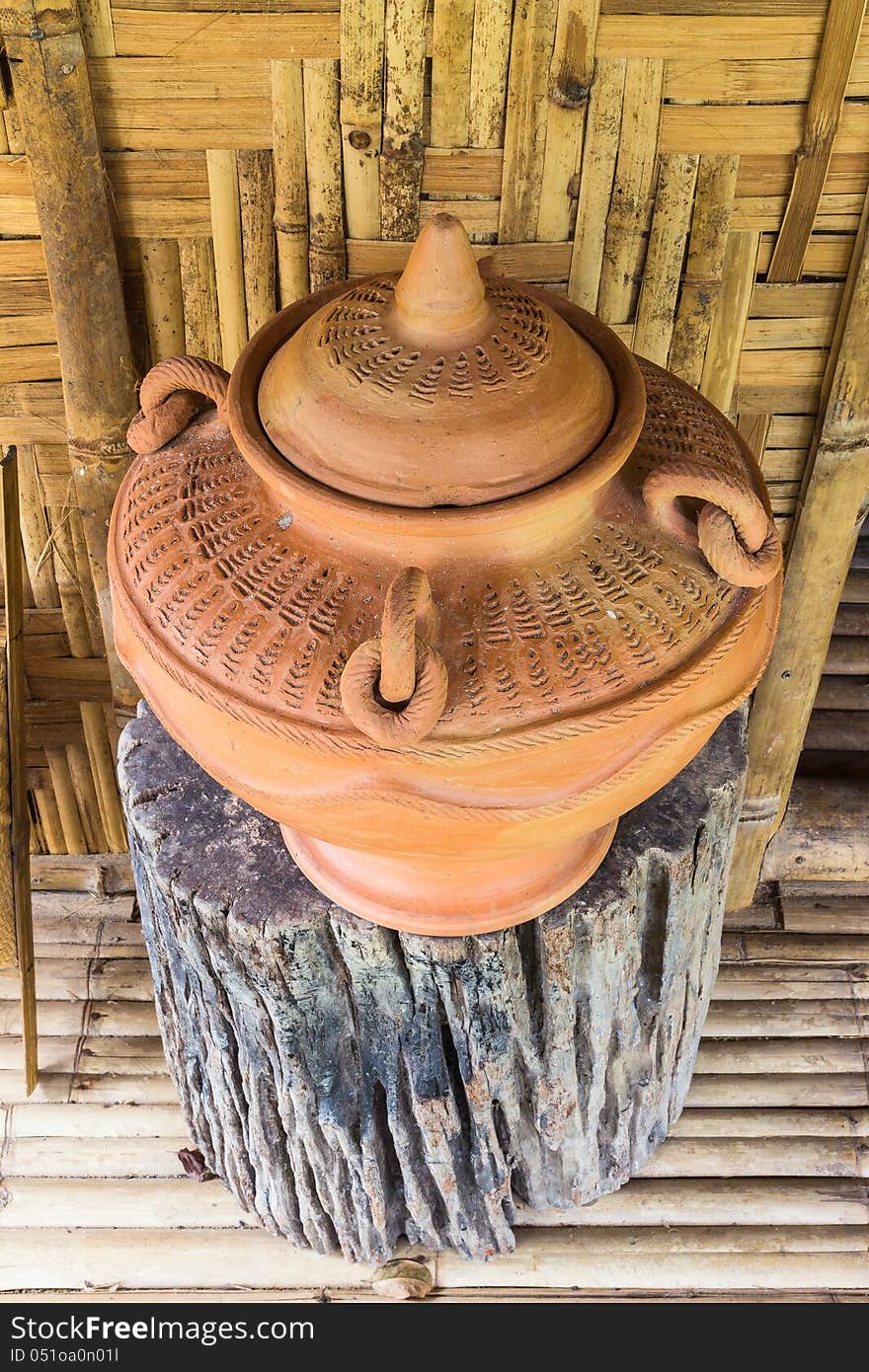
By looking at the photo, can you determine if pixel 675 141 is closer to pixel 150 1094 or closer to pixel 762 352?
pixel 762 352

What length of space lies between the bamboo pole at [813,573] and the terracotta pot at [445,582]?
2.10 feet

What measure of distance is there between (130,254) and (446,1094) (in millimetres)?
1341

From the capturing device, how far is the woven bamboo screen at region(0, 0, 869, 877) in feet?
6.02

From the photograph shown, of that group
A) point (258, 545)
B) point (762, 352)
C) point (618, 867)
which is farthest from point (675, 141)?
point (618, 867)

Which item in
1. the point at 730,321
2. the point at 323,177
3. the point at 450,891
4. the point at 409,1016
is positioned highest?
the point at 323,177

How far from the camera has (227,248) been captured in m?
2.04

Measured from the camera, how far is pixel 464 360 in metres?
1.46

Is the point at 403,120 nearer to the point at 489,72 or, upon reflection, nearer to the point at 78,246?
the point at 489,72

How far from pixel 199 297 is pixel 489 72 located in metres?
0.55

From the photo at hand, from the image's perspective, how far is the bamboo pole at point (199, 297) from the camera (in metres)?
2.04

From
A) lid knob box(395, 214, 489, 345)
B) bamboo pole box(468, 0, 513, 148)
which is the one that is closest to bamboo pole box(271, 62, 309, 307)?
bamboo pole box(468, 0, 513, 148)

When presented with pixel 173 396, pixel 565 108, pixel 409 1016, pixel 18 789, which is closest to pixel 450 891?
pixel 409 1016

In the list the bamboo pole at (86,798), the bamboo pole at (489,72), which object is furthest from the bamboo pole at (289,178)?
the bamboo pole at (86,798)

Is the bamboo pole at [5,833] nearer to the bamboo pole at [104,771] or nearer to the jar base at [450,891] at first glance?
the bamboo pole at [104,771]
